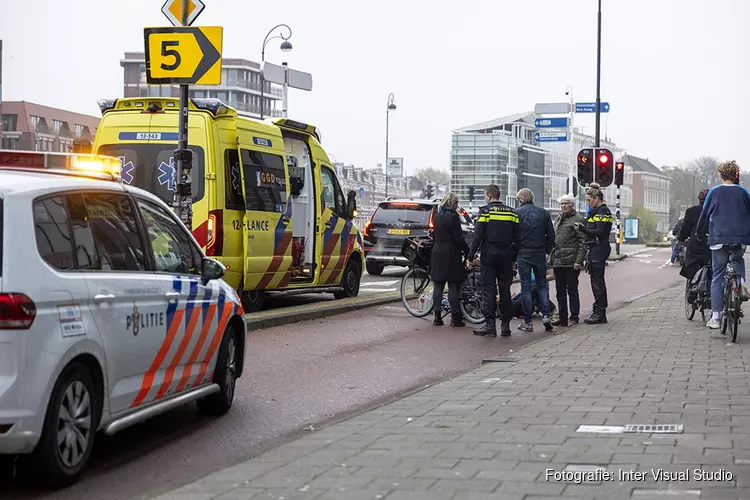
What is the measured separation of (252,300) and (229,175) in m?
2.01

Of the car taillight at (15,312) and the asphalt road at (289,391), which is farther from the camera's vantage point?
the asphalt road at (289,391)

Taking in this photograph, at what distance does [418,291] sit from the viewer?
16.6 meters

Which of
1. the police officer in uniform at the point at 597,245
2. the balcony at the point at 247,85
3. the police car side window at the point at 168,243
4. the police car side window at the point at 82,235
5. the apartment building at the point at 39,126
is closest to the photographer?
the police car side window at the point at 82,235

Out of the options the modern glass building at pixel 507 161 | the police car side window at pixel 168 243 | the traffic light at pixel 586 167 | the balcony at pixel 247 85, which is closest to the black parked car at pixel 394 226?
the traffic light at pixel 586 167

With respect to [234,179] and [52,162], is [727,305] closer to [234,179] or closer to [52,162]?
[234,179]

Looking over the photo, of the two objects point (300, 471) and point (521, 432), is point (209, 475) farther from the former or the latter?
point (521, 432)

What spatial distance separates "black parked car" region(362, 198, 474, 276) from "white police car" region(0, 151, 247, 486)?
18.8m

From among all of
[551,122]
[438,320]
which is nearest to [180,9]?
[438,320]

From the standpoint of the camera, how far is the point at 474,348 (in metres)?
12.9

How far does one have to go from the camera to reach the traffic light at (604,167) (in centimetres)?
2873

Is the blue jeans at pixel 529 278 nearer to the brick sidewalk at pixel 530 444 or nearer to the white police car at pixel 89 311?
the brick sidewalk at pixel 530 444

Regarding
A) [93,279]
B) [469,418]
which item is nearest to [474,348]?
[469,418]

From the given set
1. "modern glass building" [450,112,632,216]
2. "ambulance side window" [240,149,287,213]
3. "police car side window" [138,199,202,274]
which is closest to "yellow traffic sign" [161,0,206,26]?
"ambulance side window" [240,149,287,213]

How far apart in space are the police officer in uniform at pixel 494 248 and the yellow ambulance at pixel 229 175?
294cm
